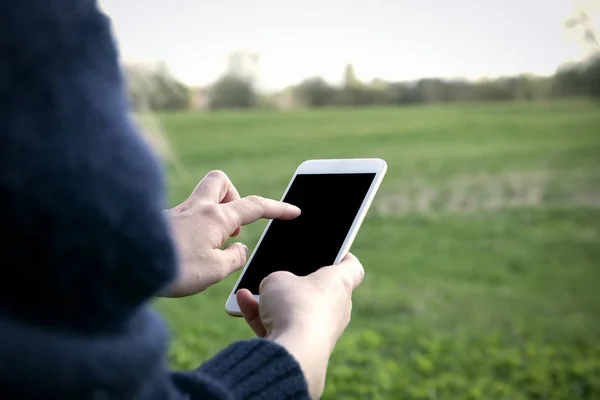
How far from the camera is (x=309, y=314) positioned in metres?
0.69

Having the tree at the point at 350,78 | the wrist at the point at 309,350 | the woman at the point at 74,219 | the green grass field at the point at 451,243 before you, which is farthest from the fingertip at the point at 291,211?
the tree at the point at 350,78

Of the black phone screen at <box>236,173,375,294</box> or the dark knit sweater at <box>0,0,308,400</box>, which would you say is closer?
the dark knit sweater at <box>0,0,308,400</box>

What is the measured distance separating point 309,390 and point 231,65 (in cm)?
321

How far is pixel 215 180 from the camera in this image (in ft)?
3.21

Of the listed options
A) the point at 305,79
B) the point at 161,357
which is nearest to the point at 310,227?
the point at 161,357

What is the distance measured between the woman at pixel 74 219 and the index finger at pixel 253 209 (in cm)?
39

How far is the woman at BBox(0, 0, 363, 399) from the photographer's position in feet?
1.45

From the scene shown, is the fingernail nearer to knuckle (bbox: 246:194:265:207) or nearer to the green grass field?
knuckle (bbox: 246:194:265:207)

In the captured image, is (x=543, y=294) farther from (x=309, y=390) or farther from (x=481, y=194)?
(x=309, y=390)

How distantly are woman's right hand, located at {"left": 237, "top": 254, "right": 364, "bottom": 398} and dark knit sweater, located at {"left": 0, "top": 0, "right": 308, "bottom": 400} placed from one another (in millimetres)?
207

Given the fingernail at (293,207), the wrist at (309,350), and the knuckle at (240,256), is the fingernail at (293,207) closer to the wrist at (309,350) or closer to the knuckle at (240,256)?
the knuckle at (240,256)

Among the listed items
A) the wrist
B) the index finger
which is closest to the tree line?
the index finger

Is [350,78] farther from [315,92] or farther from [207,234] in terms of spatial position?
[207,234]

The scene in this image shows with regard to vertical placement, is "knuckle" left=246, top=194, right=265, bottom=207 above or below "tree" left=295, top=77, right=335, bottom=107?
above
